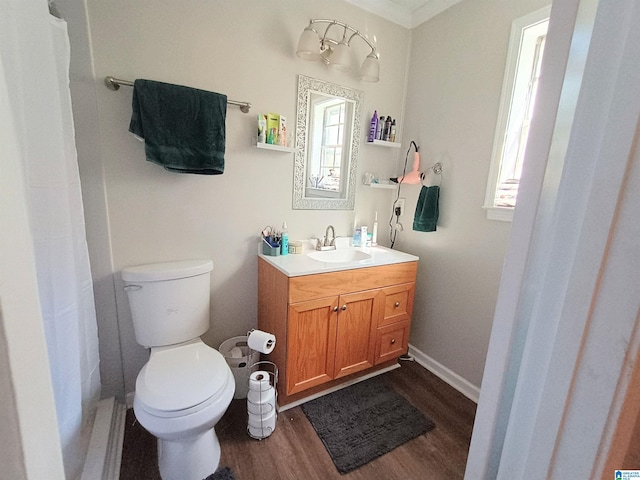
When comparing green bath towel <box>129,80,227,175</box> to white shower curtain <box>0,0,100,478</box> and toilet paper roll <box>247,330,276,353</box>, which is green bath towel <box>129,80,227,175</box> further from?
toilet paper roll <box>247,330,276,353</box>

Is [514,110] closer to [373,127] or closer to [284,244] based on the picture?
[373,127]

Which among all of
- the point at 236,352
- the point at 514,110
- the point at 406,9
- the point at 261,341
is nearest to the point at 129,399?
the point at 236,352

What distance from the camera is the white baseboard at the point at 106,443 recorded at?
1.12 meters

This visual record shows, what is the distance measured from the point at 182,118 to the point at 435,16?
1.81 m

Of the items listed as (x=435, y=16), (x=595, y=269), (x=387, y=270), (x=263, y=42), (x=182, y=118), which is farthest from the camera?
(x=435, y=16)

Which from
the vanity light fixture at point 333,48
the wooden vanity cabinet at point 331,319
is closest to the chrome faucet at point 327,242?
the wooden vanity cabinet at point 331,319

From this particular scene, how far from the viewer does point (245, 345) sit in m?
1.83

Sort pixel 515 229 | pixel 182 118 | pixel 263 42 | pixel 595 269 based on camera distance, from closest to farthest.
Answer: pixel 595 269 < pixel 515 229 < pixel 182 118 < pixel 263 42

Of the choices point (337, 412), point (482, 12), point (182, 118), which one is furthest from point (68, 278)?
point (482, 12)

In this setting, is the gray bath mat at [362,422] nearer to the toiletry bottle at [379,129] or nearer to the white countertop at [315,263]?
the white countertop at [315,263]

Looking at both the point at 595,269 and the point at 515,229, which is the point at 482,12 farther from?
the point at 595,269

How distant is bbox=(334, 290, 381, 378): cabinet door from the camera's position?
1.65 metres

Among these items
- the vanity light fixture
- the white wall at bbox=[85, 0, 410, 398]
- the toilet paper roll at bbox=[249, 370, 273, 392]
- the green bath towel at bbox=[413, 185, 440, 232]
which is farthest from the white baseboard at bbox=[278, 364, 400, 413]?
the vanity light fixture

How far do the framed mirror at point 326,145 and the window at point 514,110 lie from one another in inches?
35.1
